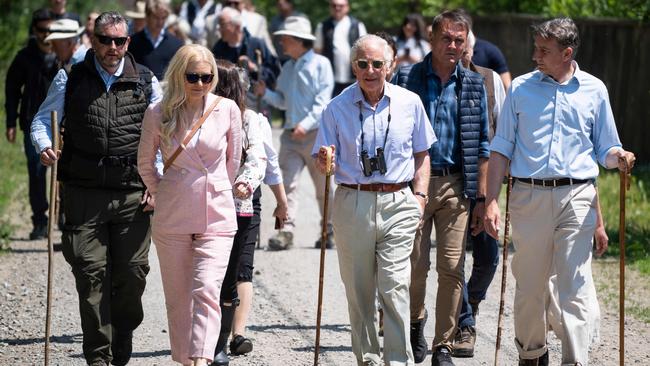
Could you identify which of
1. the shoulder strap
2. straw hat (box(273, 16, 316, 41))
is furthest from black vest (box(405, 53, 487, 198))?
straw hat (box(273, 16, 316, 41))

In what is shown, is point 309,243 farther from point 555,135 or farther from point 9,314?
point 555,135

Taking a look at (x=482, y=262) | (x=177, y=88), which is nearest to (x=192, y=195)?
(x=177, y=88)

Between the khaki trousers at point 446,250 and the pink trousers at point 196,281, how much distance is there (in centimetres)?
140

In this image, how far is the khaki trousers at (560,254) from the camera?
7.52 metres

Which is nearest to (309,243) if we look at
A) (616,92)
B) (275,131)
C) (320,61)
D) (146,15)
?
(320,61)

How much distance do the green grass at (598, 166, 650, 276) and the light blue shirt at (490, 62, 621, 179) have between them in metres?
4.20

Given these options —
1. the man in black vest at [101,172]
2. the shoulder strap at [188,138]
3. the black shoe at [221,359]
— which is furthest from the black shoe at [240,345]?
the shoulder strap at [188,138]

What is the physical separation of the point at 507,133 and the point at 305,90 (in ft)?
17.2

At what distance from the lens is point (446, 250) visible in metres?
8.11

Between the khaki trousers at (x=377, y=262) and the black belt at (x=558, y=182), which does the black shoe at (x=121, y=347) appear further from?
the black belt at (x=558, y=182)

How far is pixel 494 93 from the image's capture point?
348 inches

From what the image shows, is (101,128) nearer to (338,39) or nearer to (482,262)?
(482,262)

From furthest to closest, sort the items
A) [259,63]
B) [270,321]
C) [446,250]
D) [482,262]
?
[259,63] → [270,321] → [482,262] → [446,250]

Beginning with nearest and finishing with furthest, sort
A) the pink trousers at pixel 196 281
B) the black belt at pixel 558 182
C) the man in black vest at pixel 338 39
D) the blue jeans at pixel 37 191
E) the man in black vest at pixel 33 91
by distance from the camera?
the pink trousers at pixel 196 281, the black belt at pixel 558 182, the man in black vest at pixel 33 91, the blue jeans at pixel 37 191, the man in black vest at pixel 338 39
